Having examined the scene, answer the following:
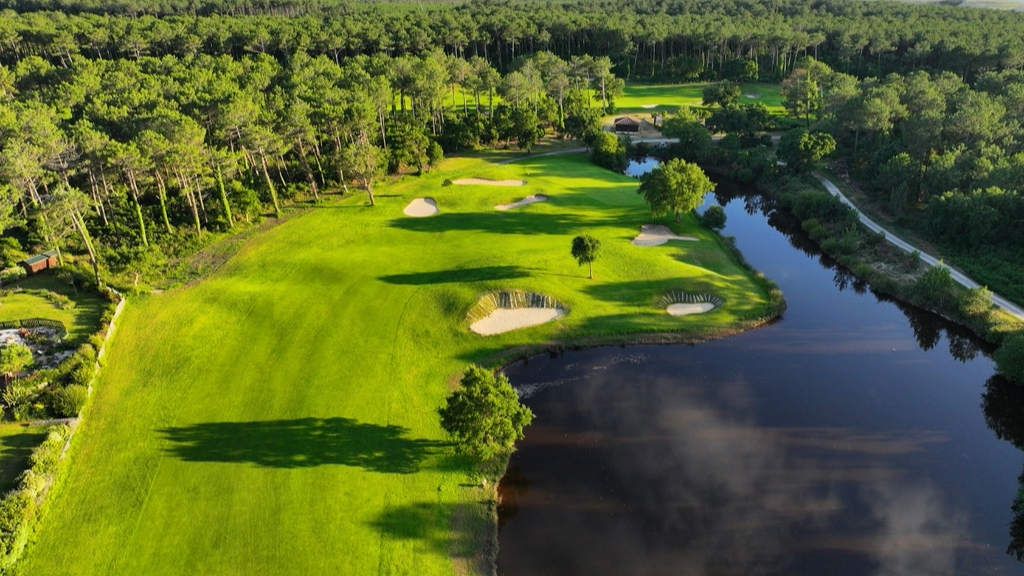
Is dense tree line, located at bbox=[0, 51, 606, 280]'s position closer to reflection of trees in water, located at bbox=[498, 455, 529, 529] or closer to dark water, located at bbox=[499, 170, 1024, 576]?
reflection of trees in water, located at bbox=[498, 455, 529, 529]

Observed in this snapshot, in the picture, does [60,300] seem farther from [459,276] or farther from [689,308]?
[689,308]

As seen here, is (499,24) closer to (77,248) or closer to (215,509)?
(77,248)

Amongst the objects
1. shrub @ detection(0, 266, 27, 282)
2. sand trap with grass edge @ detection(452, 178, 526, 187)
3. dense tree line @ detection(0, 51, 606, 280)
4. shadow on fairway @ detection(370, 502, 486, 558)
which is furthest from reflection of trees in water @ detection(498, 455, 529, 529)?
sand trap with grass edge @ detection(452, 178, 526, 187)

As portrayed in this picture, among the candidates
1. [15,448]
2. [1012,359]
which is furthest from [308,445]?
[1012,359]

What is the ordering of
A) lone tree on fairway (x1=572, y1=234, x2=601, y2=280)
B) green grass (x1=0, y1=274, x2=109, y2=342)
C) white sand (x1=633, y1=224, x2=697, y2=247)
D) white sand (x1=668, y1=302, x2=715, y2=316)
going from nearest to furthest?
1. green grass (x1=0, y1=274, x2=109, y2=342)
2. white sand (x1=668, y1=302, x2=715, y2=316)
3. lone tree on fairway (x1=572, y1=234, x2=601, y2=280)
4. white sand (x1=633, y1=224, x2=697, y2=247)

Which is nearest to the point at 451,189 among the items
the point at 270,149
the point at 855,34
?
the point at 270,149
